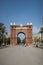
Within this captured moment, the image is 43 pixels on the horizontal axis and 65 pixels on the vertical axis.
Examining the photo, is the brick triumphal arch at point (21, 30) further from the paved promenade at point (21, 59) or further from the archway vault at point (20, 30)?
the paved promenade at point (21, 59)

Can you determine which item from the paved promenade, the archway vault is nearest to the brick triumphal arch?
the archway vault

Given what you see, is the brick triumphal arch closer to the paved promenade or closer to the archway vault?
the archway vault

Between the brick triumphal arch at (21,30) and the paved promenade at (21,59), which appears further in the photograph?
the brick triumphal arch at (21,30)

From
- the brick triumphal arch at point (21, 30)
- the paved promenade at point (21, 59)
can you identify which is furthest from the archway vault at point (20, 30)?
the paved promenade at point (21, 59)

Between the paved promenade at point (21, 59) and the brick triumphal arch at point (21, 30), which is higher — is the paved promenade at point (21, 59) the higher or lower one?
the lower one

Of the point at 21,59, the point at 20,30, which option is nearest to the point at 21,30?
the point at 20,30

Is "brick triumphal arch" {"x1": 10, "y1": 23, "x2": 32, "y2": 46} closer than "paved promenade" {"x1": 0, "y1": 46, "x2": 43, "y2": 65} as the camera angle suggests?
No

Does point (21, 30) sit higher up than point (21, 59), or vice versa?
point (21, 30)

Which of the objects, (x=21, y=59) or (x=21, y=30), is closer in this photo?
(x=21, y=59)

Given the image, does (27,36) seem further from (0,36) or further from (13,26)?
(0,36)

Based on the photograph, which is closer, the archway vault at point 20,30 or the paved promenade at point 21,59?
the paved promenade at point 21,59

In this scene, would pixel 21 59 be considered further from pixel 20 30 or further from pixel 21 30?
pixel 20 30

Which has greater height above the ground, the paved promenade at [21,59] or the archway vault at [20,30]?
the archway vault at [20,30]

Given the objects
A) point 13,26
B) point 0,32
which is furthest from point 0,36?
point 13,26
